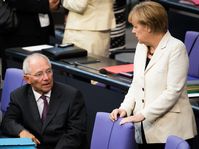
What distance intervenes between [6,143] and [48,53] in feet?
7.42

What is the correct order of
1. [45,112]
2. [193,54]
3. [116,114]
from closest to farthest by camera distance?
1. [116,114]
2. [45,112]
3. [193,54]

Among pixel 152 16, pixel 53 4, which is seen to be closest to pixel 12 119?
pixel 152 16

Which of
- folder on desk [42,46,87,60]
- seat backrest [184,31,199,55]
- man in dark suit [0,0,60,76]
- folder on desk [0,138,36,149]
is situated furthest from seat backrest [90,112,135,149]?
man in dark suit [0,0,60,76]

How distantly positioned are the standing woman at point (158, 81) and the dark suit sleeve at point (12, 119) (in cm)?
85

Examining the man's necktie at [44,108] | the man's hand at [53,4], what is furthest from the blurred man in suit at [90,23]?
the man's necktie at [44,108]

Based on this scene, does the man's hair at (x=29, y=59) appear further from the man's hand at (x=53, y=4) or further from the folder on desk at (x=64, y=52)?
the man's hand at (x=53, y=4)

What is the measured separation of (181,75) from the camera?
4562mm

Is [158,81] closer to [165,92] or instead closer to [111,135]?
[165,92]

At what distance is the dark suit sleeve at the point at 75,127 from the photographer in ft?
16.5

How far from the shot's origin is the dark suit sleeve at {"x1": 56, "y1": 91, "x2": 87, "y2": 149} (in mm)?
5031

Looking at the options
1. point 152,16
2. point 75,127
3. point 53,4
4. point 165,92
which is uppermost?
point 152,16

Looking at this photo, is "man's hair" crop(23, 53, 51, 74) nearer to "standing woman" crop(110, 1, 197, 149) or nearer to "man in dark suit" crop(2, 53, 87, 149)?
"man in dark suit" crop(2, 53, 87, 149)

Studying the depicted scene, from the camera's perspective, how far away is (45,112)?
17.0 ft

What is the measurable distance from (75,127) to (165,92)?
0.79m
